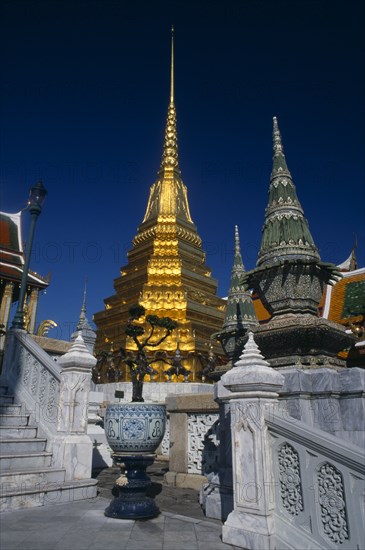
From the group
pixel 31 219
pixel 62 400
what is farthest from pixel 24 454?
pixel 31 219

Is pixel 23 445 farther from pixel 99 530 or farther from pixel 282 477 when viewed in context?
pixel 282 477

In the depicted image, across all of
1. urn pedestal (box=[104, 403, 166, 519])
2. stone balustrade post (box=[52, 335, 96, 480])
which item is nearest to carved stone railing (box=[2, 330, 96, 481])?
stone balustrade post (box=[52, 335, 96, 480])

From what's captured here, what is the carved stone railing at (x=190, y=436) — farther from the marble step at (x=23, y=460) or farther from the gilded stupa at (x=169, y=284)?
the gilded stupa at (x=169, y=284)

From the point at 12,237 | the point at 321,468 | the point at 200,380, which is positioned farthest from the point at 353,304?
the point at 12,237

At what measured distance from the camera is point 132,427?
541cm

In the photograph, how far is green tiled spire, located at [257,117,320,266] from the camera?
6.11 m

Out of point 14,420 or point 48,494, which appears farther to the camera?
point 14,420

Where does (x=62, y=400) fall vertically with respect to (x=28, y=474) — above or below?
above

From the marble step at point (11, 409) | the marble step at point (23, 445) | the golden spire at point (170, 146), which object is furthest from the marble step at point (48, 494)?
the golden spire at point (170, 146)

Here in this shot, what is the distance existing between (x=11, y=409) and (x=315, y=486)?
20.6ft

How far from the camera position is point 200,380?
23062 mm

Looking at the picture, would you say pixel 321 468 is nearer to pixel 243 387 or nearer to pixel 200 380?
pixel 243 387

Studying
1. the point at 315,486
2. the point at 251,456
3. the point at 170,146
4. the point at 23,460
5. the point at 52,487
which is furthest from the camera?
the point at 170,146

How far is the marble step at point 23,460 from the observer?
6125 mm
